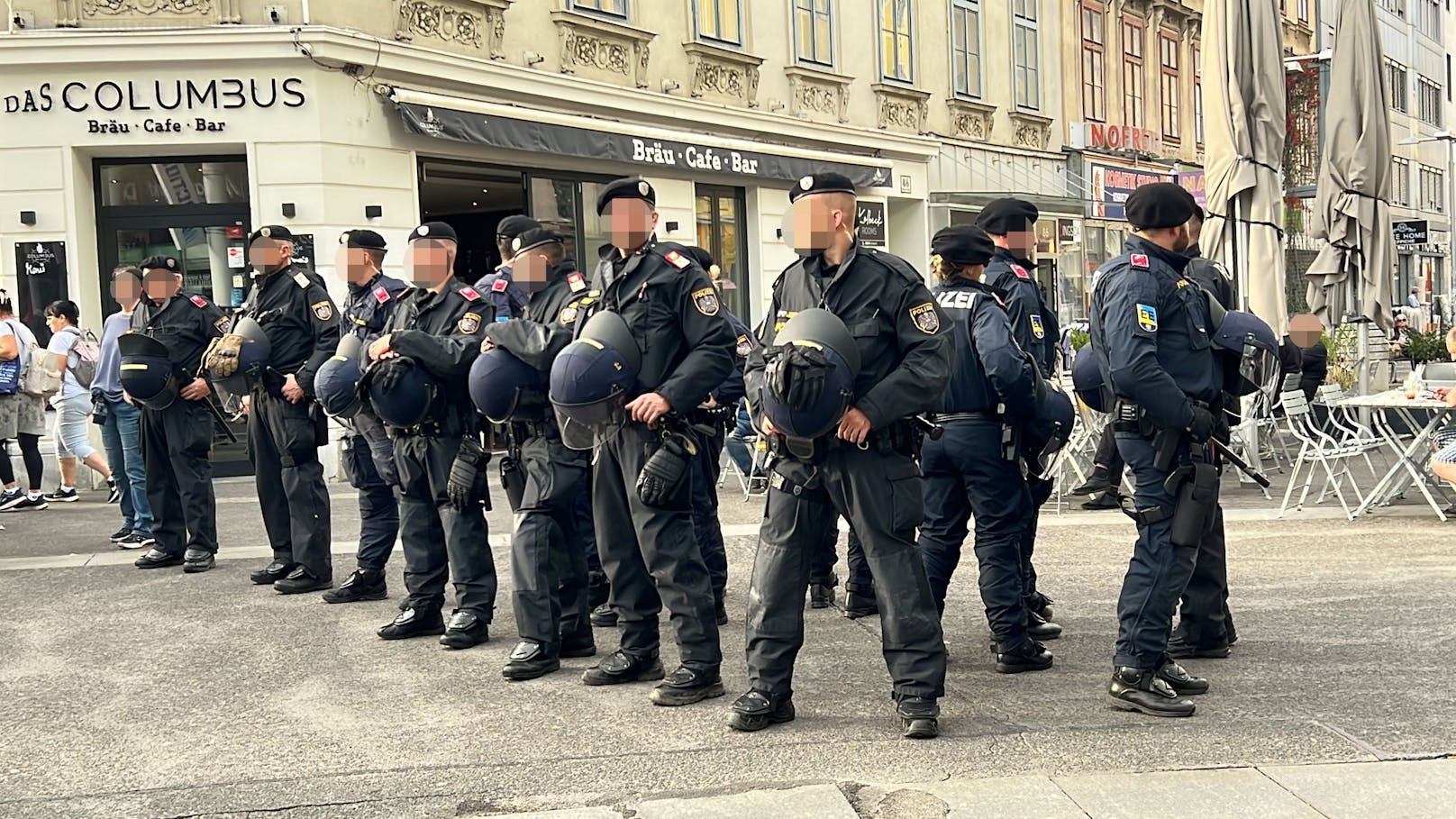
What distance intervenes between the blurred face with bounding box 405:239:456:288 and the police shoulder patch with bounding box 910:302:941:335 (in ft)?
8.73

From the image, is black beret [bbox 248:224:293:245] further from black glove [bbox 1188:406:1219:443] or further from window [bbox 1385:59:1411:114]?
window [bbox 1385:59:1411:114]

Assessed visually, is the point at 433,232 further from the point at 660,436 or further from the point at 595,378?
the point at 660,436

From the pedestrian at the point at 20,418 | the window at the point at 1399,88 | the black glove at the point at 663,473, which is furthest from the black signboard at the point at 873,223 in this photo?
the window at the point at 1399,88

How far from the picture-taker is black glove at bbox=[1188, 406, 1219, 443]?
5.20 meters

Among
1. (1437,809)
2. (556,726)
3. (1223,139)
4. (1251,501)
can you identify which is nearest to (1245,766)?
Result: (1437,809)

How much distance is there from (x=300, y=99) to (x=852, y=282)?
32.2 ft

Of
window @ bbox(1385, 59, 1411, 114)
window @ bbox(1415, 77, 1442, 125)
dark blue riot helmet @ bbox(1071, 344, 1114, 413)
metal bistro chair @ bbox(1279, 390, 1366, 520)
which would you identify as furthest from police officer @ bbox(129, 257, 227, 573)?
window @ bbox(1415, 77, 1442, 125)

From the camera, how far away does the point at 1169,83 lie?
96.4 feet

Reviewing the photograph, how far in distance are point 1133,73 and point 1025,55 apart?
14.3ft

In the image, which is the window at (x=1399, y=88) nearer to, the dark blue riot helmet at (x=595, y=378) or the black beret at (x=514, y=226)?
the black beret at (x=514, y=226)

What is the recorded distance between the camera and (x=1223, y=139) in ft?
38.2

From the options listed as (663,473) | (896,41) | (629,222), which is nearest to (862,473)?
(663,473)

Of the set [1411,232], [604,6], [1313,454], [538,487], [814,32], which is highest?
[814,32]

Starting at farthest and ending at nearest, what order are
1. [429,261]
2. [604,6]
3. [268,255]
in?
[604,6], [268,255], [429,261]
